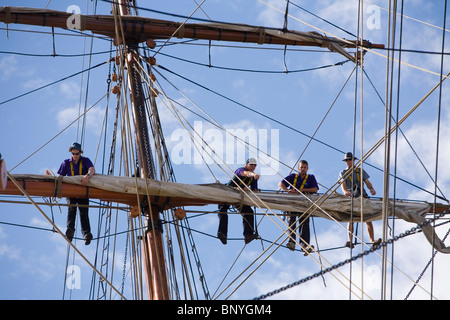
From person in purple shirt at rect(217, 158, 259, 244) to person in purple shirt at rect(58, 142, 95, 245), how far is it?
5.80 ft

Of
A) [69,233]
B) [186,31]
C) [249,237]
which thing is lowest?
[69,233]

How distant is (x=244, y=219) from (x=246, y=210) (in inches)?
5.4

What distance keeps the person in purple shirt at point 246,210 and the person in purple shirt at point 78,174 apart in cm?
177

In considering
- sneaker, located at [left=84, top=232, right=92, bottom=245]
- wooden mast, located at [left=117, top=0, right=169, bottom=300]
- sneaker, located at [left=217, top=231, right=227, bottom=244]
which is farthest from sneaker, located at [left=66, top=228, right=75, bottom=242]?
sneaker, located at [left=217, top=231, right=227, bottom=244]

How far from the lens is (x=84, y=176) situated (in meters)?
13.6

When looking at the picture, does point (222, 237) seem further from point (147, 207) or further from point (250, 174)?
point (147, 207)

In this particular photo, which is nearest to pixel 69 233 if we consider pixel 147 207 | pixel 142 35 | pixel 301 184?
pixel 147 207

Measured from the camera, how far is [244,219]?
14.4 metres

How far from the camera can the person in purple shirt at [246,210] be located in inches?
551

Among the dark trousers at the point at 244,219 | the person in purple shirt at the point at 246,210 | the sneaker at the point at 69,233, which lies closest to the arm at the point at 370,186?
the person in purple shirt at the point at 246,210

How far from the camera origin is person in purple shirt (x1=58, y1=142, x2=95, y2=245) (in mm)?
13523
